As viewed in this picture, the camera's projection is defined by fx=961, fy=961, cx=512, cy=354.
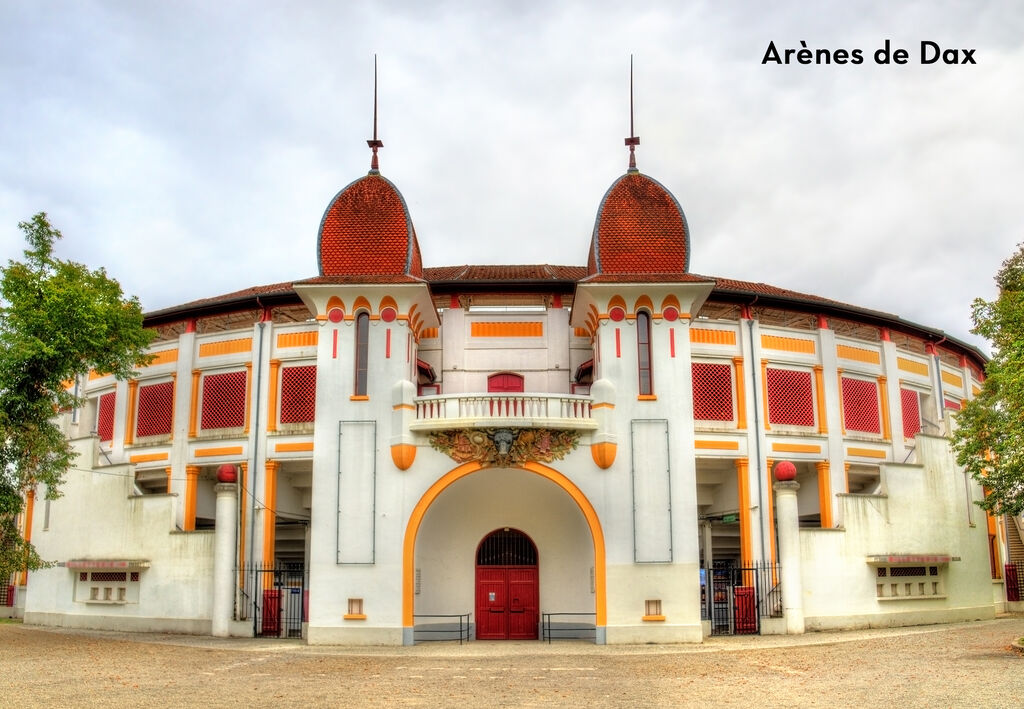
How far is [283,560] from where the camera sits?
36188 millimetres

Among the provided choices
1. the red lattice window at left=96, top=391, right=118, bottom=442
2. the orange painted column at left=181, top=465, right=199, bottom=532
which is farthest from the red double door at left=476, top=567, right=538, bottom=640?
the red lattice window at left=96, top=391, right=118, bottom=442

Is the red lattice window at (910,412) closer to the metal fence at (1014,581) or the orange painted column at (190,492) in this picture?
the metal fence at (1014,581)

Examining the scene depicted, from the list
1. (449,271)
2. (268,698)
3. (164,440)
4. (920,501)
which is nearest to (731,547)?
(920,501)

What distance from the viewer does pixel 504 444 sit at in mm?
23391

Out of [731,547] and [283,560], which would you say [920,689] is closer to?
[731,547]

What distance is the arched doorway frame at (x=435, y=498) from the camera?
919 inches

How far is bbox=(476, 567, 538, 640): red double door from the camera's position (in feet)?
84.5

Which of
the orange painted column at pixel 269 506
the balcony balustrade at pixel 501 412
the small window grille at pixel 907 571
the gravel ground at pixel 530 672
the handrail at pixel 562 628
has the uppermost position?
the balcony balustrade at pixel 501 412

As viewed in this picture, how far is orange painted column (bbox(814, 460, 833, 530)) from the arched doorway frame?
11.7 meters

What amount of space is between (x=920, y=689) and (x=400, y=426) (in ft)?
44.0

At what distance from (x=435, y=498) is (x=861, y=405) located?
56.5 feet

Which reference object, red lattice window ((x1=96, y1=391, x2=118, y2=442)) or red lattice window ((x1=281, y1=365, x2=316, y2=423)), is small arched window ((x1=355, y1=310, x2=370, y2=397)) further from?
red lattice window ((x1=96, y1=391, x2=118, y2=442))

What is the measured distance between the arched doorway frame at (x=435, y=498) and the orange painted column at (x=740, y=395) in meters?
9.91

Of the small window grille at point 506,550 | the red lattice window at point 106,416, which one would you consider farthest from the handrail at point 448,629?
the red lattice window at point 106,416
